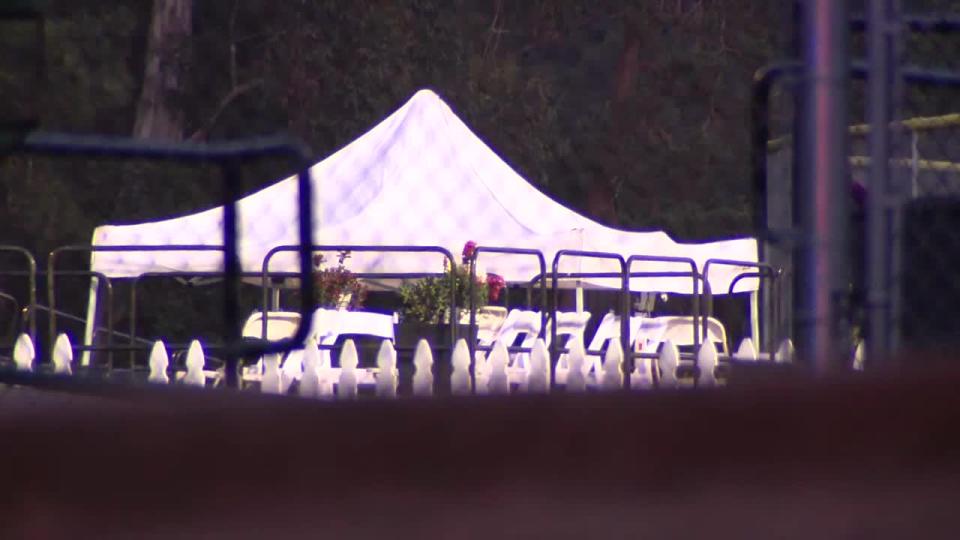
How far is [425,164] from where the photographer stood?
12.0 m

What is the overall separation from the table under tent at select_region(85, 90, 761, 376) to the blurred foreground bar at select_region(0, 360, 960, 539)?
9.28 metres

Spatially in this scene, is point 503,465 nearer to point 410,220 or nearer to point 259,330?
point 259,330

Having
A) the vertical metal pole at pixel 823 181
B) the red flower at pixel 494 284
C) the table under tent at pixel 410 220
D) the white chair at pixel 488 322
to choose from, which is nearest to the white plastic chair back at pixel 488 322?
the white chair at pixel 488 322

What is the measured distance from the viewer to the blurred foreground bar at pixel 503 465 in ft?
2.73

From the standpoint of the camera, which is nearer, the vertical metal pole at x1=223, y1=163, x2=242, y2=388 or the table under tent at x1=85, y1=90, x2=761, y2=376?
the vertical metal pole at x1=223, y1=163, x2=242, y2=388

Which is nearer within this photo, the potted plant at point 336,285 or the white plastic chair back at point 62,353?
the white plastic chair back at point 62,353

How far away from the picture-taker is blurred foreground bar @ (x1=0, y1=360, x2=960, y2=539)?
0.83 meters

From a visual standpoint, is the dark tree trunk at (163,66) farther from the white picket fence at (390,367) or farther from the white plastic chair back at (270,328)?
the white picket fence at (390,367)

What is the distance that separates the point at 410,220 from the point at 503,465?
10354mm

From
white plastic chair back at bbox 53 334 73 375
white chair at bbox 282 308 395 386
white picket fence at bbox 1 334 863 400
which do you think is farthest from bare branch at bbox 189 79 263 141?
white plastic chair back at bbox 53 334 73 375

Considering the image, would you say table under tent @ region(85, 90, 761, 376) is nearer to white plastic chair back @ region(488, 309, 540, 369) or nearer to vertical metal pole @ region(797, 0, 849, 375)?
white plastic chair back @ region(488, 309, 540, 369)

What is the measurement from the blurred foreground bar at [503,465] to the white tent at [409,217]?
30.4ft

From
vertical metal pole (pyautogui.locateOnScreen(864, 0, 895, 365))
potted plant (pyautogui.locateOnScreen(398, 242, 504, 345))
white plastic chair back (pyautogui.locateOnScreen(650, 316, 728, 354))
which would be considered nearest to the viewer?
vertical metal pole (pyautogui.locateOnScreen(864, 0, 895, 365))

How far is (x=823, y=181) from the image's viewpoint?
263cm
